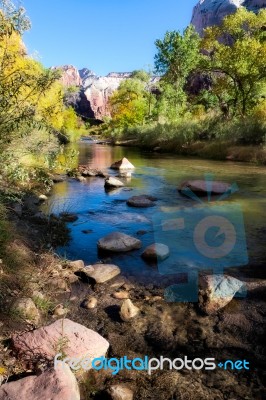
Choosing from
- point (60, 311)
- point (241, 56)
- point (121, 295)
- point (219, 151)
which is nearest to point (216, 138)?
point (219, 151)

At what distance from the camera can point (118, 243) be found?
6.53m

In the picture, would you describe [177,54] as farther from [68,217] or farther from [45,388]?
[45,388]

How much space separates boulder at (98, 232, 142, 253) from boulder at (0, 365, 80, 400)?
11.7 ft

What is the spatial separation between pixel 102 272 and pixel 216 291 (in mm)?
1854

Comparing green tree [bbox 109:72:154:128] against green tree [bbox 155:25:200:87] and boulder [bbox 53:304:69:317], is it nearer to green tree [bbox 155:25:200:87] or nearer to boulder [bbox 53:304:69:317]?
green tree [bbox 155:25:200:87]

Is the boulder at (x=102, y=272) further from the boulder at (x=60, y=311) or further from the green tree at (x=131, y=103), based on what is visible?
the green tree at (x=131, y=103)

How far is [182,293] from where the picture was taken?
193 inches

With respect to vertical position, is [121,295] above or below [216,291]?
below

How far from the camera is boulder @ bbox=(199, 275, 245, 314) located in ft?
14.5

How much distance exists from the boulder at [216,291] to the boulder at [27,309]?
84.4 inches

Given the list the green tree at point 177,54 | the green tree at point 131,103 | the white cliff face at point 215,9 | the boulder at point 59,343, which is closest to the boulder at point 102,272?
the boulder at point 59,343

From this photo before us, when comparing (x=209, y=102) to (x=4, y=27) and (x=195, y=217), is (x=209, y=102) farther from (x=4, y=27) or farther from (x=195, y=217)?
(x=4, y=27)

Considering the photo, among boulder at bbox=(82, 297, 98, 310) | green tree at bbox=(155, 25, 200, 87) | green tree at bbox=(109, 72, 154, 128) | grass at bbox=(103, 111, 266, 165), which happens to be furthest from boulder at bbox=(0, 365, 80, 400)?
green tree at bbox=(109, 72, 154, 128)

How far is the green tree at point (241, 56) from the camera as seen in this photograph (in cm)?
2670
